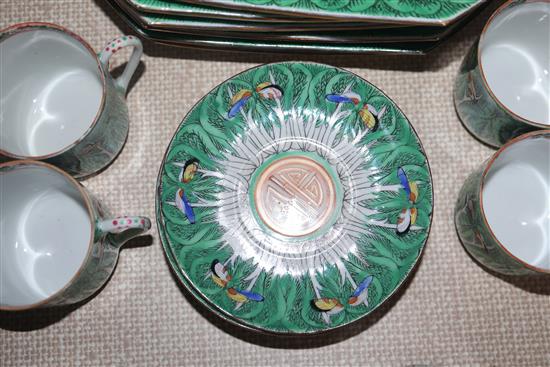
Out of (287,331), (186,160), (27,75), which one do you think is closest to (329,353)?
(287,331)

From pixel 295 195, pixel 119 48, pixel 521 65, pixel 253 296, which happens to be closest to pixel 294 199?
pixel 295 195

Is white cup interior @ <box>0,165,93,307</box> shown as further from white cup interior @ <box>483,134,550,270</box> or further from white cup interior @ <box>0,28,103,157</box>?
white cup interior @ <box>483,134,550,270</box>

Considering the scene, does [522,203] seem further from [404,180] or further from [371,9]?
[371,9]

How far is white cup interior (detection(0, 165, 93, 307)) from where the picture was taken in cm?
58

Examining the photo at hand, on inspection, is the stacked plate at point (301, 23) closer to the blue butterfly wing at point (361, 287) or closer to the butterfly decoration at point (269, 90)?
the butterfly decoration at point (269, 90)

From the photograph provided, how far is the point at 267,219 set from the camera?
1.75 feet

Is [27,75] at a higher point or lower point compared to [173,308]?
Answer: higher

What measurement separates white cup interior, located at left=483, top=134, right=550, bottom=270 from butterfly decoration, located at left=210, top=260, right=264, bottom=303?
284mm

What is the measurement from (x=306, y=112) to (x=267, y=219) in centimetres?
11

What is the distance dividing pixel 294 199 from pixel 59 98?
1.01ft

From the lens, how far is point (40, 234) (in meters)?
0.60

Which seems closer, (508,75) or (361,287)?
(361,287)

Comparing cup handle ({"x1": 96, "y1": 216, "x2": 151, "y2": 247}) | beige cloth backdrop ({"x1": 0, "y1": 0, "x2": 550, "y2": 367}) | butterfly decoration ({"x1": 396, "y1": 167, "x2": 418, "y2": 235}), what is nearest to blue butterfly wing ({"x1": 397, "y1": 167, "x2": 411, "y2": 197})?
butterfly decoration ({"x1": 396, "y1": 167, "x2": 418, "y2": 235})

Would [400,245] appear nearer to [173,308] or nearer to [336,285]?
[336,285]
